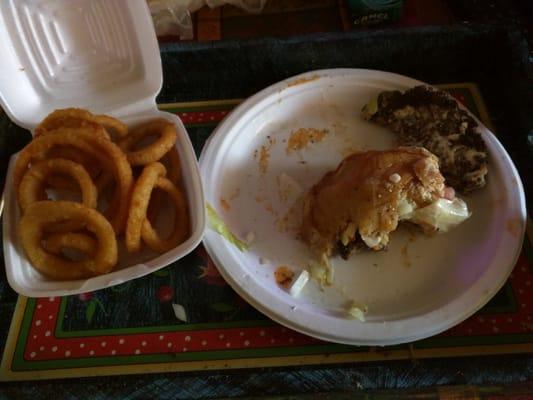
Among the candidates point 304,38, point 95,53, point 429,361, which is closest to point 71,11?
point 95,53

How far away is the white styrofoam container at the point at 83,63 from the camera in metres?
1.01

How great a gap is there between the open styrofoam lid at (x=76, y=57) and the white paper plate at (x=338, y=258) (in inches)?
8.7

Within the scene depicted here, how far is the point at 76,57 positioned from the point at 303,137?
546 millimetres

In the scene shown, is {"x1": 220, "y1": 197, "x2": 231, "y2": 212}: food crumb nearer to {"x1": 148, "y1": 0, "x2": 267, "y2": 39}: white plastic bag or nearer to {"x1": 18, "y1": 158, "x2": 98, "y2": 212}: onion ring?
{"x1": 18, "y1": 158, "x2": 98, "y2": 212}: onion ring

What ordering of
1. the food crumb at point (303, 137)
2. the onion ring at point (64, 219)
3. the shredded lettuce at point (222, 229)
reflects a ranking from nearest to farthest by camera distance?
the onion ring at point (64, 219) → the shredded lettuce at point (222, 229) → the food crumb at point (303, 137)

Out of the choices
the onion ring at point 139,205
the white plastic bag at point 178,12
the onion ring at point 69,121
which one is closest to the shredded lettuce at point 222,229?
the onion ring at point 139,205

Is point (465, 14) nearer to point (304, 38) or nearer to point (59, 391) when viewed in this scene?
point (304, 38)

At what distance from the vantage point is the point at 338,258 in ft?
3.26

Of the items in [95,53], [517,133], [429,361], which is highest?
[95,53]

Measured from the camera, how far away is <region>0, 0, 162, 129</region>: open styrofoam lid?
1017 millimetres

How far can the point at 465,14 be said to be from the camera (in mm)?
1342

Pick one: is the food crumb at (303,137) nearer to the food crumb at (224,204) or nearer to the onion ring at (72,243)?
the food crumb at (224,204)

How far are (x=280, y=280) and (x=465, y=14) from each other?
0.93 metres

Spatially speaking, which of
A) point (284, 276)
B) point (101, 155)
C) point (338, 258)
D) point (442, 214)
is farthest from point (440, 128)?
point (101, 155)
